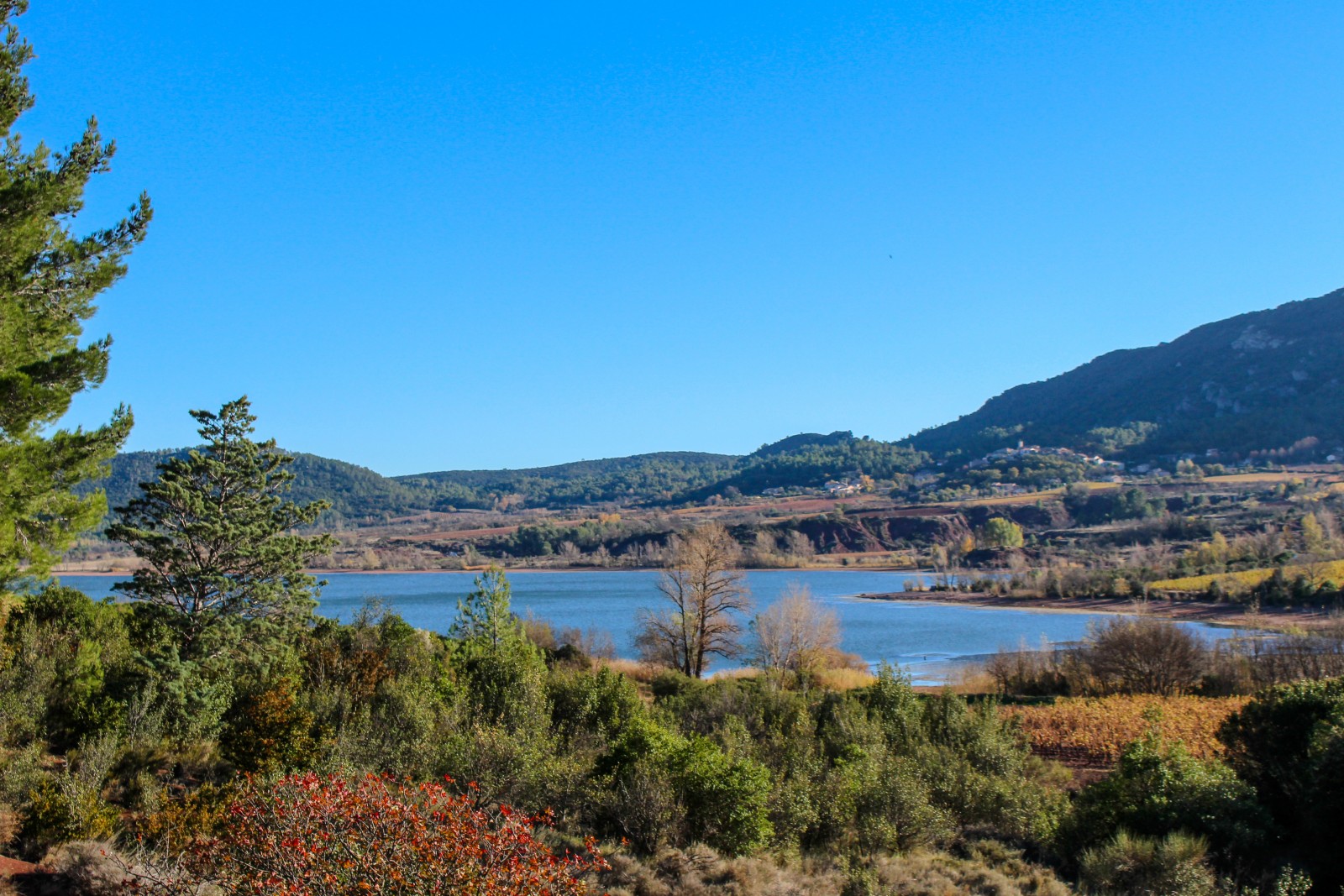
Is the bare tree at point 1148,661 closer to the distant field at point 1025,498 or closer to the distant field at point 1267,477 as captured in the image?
the distant field at point 1025,498

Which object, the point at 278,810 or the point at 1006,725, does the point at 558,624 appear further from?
the point at 278,810

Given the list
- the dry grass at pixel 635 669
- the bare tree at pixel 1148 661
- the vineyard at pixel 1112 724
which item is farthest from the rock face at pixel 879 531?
the vineyard at pixel 1112 724

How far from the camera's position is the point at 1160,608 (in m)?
63.4

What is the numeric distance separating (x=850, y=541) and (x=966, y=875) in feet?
372

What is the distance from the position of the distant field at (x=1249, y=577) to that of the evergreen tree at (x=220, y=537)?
6211 cm

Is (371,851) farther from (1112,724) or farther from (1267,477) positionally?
(1267,477)

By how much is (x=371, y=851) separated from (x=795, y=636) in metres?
32.5

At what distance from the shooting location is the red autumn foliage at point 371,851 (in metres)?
5.39

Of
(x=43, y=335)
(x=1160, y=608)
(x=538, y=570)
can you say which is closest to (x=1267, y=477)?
(x=1160, y=608)

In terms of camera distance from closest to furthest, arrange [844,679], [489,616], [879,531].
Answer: [489,616], [844,679], [879,531]

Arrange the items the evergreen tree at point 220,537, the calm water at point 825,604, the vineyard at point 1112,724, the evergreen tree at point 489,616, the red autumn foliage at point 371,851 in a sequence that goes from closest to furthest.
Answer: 1. the red autumn foliage at point 371,851
2. the evergreen tree at point 220,537
3. the vineyard at point 1112,724
4. the evergreen tree at point 489,616
5. the calm water at point 825,604

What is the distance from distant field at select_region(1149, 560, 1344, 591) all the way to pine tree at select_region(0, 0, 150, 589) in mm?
66401

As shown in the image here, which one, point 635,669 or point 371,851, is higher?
point 371,851

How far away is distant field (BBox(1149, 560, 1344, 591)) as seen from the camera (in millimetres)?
60656
